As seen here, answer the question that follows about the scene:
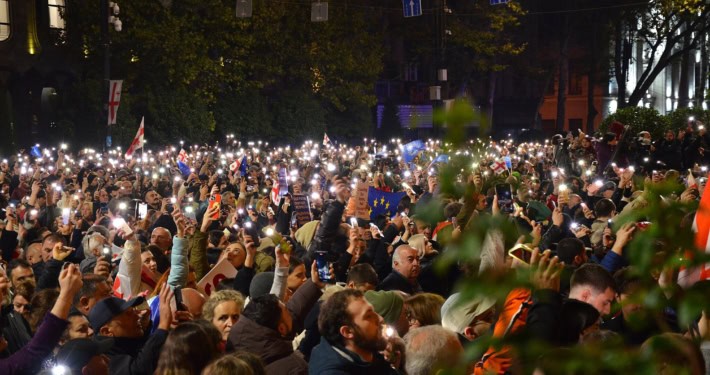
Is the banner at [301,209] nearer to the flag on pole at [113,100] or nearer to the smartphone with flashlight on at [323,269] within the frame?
the smartphone with flashlight on at [323,269]

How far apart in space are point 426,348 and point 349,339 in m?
0.40

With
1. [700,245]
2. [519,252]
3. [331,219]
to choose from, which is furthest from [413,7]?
[700,245]

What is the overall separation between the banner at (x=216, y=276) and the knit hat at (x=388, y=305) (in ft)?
6.81

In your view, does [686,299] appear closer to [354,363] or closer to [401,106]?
[354,363]

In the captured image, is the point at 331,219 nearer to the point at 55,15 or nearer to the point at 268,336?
the point at 268,336

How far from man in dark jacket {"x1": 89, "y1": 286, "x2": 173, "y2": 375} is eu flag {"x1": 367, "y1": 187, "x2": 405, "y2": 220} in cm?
787

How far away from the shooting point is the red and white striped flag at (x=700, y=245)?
1.91m

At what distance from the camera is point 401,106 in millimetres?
58375

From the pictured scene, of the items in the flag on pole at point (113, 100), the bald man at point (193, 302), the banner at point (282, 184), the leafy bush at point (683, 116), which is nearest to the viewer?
the bald man at point (193, 302)


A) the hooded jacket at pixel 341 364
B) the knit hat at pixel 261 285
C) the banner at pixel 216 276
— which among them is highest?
the hooded jacket at pixel 341 364

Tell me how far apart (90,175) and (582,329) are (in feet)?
53.1

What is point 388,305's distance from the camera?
19.7ft

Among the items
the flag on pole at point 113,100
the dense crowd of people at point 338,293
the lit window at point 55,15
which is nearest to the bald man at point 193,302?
the dense crowd of people at point 338,293

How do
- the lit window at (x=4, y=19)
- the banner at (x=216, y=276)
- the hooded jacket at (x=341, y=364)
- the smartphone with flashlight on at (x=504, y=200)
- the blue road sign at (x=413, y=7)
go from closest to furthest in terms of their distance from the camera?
the smartphone with flashlight on at (x=504, y=200)
the hooded jacket at (x=341, y=364)
the banner at (x=216, y=276)
the blue road sign at (x=413, y=7)
the lit window at (x=4, y=19)
